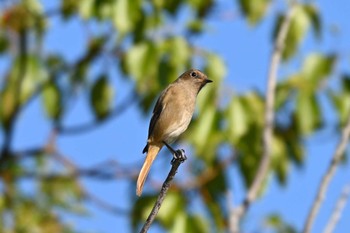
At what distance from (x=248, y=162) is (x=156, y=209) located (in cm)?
455

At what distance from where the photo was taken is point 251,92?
8.52m

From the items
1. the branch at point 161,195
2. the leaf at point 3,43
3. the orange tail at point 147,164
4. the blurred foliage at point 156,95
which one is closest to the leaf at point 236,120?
the blurred foliage at point 156,95

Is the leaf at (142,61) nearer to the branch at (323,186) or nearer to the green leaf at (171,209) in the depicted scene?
the green leaf at (171,209)

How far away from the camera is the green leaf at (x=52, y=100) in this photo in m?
10.0

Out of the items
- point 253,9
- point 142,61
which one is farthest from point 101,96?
point 253,9

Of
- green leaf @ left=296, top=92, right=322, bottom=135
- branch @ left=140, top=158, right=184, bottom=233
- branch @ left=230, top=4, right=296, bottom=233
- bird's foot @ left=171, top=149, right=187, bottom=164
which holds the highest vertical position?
green leaf @ left=296, top=92, right=322, bottom=135

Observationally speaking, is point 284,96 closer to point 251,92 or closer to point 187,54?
point 251,92

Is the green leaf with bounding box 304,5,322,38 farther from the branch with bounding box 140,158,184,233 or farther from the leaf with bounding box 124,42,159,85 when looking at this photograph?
the branch with bounding box 140,158,184,233

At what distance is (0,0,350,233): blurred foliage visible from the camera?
26.5 feet

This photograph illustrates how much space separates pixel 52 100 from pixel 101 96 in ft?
2.26

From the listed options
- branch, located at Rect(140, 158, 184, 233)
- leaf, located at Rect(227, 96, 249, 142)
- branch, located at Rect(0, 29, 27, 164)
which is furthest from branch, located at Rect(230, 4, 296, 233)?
branch, located at Rect(0, 29, 27, 164)

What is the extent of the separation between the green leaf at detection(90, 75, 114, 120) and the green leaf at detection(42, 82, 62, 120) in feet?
1.72

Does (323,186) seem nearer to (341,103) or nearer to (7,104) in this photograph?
(341,103)

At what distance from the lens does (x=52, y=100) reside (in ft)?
33.1
